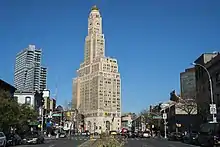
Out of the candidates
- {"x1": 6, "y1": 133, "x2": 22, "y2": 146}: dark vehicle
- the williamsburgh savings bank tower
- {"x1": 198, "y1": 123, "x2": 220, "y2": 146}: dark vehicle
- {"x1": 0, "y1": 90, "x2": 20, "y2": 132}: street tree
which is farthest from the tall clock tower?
{"x1": 198, "y1": 123, "x2": 220, "y2": 146}: dark vehicle

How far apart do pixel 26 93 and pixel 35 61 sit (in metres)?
21.2

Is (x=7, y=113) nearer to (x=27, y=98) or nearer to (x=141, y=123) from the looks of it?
(x=27, y=98)

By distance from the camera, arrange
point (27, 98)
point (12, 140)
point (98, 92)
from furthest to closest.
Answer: point (98, 92)
point (27, 98)
point (12, 140)

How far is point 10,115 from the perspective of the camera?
48344 mm

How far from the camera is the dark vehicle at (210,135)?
38312 millimetres

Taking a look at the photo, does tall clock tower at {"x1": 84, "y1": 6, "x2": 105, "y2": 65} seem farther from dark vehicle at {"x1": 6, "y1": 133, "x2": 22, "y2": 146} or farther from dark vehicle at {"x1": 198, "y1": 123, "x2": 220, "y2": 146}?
dark vehicle at {"x1": 198, "y1": 123, "x2": 220, "y2": 146}

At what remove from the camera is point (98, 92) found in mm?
145500

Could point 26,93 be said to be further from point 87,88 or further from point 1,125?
point 87,88

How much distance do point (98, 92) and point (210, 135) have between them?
10697 centimetres

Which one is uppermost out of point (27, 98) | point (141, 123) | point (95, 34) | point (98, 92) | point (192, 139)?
point (95, 34)

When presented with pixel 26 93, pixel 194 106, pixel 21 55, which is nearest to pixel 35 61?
pixel 21 55

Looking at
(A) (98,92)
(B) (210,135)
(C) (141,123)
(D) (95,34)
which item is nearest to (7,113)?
(B) (210,135)

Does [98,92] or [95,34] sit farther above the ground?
[95,34]

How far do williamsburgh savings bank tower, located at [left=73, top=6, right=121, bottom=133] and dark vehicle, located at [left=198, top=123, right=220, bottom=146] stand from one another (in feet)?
312
